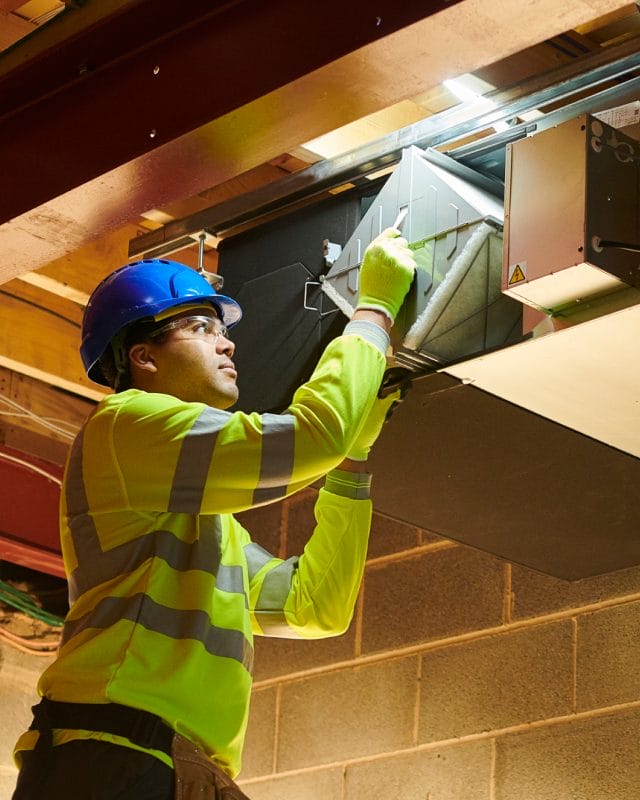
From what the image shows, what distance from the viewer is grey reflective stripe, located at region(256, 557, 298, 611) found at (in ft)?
9.50

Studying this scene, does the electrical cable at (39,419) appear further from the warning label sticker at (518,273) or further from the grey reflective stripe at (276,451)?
the warning label sticker at (518,273)

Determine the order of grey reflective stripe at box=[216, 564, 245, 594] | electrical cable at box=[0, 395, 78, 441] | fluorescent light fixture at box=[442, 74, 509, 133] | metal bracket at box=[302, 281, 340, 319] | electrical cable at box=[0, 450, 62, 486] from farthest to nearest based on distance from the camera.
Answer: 1. electrical cable at box=[0, 450, 62, 486]
2. electrical cable at box=[0, 395, 78, 441]
3. metal bracket at box=[302, 281, 340, 319]
4. fluorescent light fixture at box=[442, 74, 509, 133]
5. grey reflective stripe at box=[216, 564, 245, 594]

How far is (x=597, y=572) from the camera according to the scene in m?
3.76

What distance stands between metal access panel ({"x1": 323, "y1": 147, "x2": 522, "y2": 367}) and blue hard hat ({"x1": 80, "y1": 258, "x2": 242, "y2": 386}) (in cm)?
41

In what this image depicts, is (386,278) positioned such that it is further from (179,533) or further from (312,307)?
(179,533)

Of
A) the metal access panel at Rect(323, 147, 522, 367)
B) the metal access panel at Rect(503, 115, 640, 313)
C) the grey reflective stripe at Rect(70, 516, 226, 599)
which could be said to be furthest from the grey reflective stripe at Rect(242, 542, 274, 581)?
the metal access panel at Rect(503, 115, 640, 313)

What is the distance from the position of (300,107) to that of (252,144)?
0.62 feet

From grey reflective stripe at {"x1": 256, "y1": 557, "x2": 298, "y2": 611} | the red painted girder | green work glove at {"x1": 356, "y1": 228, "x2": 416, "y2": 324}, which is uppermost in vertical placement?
green work glove at {"x1": 356, "y1": 228, "x2": 416, "y2": 324}

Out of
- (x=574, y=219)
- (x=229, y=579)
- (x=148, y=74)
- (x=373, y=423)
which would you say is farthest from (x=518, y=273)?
(x=148, y=74)

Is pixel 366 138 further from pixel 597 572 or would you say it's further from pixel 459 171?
pixel 597 572

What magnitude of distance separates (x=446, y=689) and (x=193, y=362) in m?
1.60

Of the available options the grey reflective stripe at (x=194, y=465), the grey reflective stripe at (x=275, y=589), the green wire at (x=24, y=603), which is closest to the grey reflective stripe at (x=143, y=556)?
the grey reflective stripe at (x=194, y=465)

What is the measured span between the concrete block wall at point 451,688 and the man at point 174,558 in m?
1.28

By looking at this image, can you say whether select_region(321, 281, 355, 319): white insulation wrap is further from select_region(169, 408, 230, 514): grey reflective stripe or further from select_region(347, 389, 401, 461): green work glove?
select_region(169, 408, 230, 514): grey reflective stripe
